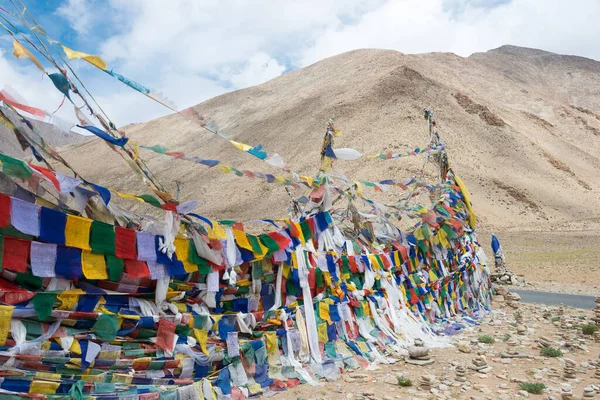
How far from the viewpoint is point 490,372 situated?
657cm

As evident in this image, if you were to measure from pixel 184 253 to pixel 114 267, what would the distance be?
2.43 ft

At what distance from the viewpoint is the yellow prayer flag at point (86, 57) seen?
4.47 m

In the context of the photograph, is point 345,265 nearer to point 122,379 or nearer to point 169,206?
point 169,206

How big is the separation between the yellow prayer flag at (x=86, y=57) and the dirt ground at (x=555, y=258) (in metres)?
15.5

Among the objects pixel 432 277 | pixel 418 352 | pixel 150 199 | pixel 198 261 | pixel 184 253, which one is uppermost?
pixel 150 199

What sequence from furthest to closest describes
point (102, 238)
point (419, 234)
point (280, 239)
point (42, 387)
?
point (419, 234) → point (280, 239) → point (102, 238) → point (42, 387)

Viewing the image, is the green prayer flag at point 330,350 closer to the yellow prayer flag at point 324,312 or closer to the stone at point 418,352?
the yellow prayer flag at point 324,312

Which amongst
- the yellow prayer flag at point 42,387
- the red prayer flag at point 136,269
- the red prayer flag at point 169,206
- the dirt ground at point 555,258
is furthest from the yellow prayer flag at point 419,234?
the dirt ground at point 555,258

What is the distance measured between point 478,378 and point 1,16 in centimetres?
620

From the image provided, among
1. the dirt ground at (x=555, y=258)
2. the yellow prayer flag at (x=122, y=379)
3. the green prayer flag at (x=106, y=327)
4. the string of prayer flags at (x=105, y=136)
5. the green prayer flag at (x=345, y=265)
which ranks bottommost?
the dirt ground at (x=555, y=258)

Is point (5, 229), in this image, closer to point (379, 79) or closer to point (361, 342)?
point (361, 342)

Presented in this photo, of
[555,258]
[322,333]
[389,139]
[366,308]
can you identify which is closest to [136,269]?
[322,333]

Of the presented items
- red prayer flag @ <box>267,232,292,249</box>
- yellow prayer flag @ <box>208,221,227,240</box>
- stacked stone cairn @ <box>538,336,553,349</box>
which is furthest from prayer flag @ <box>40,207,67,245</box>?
stacked stone cairn @ <box>538,336,553,349</box>

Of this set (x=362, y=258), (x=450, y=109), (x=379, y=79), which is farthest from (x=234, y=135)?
(x=362, y=258)
